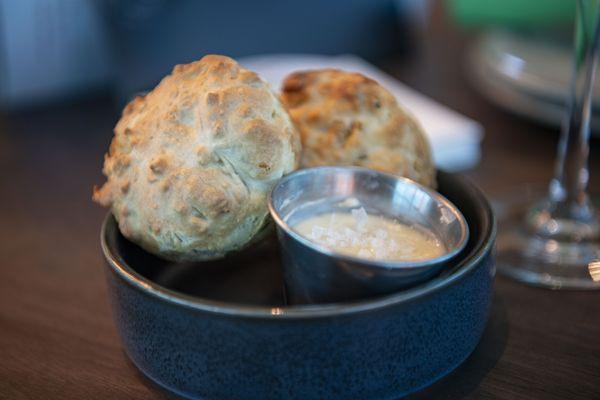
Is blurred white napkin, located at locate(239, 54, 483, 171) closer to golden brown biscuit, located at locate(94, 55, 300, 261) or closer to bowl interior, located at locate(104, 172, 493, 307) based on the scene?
bowl interior, located at locate(104, 172, 493, 307)

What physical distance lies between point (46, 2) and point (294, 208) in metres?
0.92

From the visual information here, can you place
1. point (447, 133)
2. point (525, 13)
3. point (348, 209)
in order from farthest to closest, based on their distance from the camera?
point (525, 13) → point (447, 133) → point (348, 209)

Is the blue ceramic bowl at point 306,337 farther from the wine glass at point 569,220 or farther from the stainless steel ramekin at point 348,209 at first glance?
the wine glass at point 569,220

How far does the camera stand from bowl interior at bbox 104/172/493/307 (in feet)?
2.18

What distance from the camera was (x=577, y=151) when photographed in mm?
837

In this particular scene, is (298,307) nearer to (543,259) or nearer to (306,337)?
(306,337)

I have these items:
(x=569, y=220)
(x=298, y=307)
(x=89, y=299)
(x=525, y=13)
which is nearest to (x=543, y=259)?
(x=569, y=220)

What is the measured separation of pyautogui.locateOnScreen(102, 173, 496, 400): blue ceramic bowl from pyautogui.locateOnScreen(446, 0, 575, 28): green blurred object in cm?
87

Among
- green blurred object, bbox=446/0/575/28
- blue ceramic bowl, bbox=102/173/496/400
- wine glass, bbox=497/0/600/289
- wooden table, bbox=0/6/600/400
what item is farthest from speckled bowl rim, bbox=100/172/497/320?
green blurred object, bbox=446/0/575/28

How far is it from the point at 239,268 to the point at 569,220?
423 millimetres

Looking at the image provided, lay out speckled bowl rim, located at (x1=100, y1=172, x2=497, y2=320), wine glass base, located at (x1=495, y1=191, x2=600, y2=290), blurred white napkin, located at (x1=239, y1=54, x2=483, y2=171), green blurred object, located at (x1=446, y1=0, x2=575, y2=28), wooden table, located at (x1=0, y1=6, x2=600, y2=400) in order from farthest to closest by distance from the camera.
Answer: green blurred object, located at (x1=446, y1=0, x2=575, y2=28) < blurred white napkin, located at (x1=239, y1=54, x2=483, y2=171) < wine glass base, located at (x1=495, y1=191, x2=600, y2=290) < wooden table, located at (x1=0, y1=6, x2=600, y2=400) < speckled bowl rim, located at (x1=100, y1=172, x2=497, y2=320)

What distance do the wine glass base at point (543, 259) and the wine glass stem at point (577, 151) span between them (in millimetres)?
24

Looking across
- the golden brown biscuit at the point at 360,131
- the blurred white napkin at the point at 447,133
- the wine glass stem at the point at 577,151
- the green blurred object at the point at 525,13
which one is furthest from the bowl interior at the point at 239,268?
the green blurred object at the point at 525,13

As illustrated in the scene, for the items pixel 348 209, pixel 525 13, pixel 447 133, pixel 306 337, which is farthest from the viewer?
pixel 525 13
